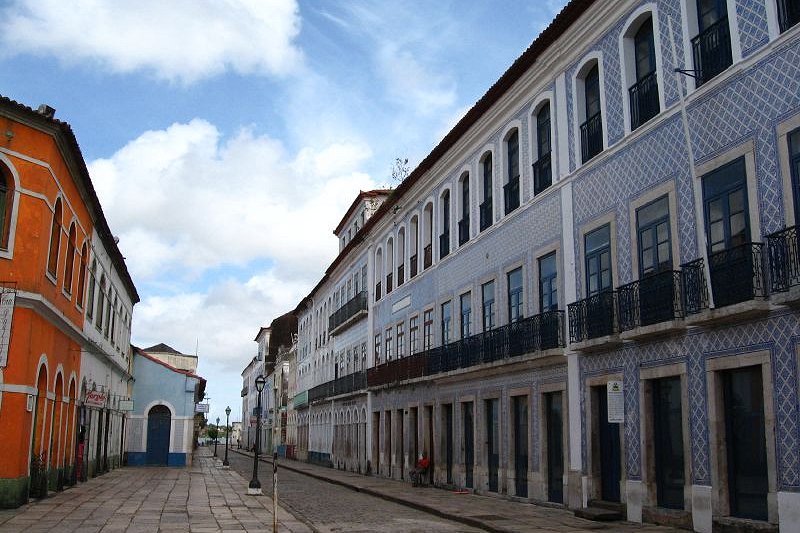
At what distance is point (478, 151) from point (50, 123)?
1149cm

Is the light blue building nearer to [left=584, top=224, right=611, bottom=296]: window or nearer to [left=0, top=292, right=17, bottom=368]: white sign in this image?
[left=0, top=292, right=17, bottom=368]: white sign

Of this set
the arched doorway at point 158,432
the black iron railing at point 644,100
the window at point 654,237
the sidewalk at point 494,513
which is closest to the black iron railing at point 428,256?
the sidewalk at point 494,513

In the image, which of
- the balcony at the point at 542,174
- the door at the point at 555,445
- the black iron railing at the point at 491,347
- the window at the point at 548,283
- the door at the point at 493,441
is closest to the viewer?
the door at the point at 555,445

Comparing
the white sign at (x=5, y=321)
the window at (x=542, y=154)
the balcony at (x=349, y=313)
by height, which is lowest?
the white sign at (x=5, y=321)

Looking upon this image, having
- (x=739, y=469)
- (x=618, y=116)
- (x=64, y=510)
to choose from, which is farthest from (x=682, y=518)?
(x=64, y=510)

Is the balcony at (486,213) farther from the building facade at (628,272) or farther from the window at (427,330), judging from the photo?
the window at (427,330)

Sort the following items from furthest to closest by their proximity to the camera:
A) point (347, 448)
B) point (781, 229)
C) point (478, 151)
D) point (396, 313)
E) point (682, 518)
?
1. point (347, 448)
2. point (396, 313)
3. point (478, 151)
4. point (682, 518)
5. point (781, 229)

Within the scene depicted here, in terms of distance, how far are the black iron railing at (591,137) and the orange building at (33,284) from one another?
10.7 meters

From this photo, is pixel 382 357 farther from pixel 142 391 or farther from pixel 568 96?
pixel 568 96

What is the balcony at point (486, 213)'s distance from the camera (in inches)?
888

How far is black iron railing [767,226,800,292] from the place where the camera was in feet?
35.4

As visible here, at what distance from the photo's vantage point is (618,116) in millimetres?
15977

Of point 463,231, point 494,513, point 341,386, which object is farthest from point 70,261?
point 341,386

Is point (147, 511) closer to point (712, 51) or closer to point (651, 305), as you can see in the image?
point (651, 305)
